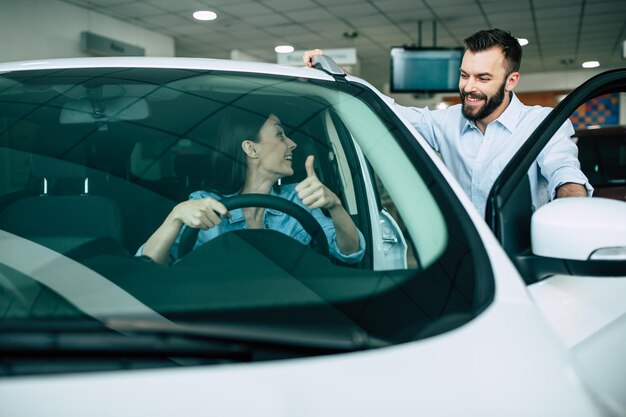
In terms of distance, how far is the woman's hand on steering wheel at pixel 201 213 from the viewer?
3.80 ft

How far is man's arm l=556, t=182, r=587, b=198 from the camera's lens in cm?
180

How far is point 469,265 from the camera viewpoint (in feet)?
3.05

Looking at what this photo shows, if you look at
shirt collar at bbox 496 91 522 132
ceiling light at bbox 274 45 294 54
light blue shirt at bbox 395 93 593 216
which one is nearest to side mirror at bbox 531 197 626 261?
light blue shirt at bbox 395 93 593 216

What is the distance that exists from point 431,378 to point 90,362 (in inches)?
15.6

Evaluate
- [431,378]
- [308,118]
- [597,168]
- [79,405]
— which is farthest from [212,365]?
[597,168]

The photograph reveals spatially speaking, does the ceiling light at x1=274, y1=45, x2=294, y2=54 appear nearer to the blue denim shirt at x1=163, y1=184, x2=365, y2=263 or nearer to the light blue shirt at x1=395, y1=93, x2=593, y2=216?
the light blue shirt at x1=395, y1=93, x2=593, y2=216

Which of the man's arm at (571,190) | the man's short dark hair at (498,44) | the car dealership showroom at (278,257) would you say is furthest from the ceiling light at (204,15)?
the man's arm at (571,190)

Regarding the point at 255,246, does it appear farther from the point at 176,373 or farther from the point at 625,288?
the point at 625,288

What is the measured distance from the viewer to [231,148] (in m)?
1.29

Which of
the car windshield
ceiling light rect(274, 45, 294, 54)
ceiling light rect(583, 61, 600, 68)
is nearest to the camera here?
the car windshield

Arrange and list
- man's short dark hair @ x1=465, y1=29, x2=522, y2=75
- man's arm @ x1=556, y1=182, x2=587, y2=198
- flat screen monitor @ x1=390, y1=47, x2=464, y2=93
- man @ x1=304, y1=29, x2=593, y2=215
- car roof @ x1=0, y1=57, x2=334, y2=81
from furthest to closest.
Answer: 1. flat screen monitor @ x1=390, y1=47, x2=464, y2=93
2. man's short dark hair @ x1=465, y1=29, x2=522, y2=75
3. man @ x1=304, y1=29, x2=593, y2=215
4. man's arm @ x1=556, y1=182, x2=587, y2=198
5. car roof @ x1=0, y1=57, x2=334, y2=81

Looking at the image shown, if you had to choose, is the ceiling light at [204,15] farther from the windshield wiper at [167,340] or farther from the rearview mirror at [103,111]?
the windshield wiper at [167,340]

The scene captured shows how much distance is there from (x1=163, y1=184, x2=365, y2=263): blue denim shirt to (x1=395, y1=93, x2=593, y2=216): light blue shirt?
2.70ft

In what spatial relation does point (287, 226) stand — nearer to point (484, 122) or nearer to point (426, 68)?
point (484, 122)
